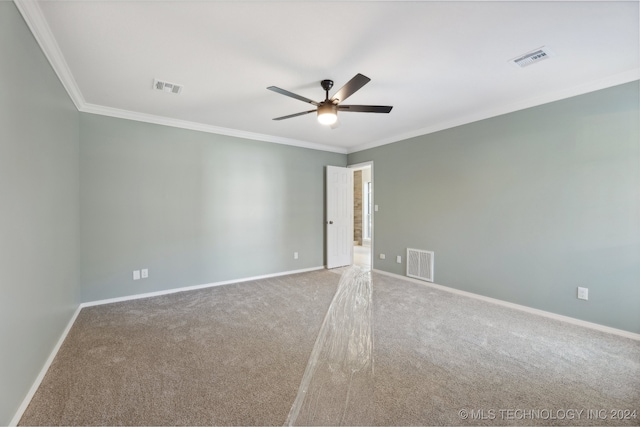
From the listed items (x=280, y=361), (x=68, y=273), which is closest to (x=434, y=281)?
(x=280, y=361)

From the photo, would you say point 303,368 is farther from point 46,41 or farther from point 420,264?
point 46,41

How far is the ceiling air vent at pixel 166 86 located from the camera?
2.60 meters

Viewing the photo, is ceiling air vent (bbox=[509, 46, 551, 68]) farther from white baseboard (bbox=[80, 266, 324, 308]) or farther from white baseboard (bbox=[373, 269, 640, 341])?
white baseboard (bbox=[80, 266, 324, 308])

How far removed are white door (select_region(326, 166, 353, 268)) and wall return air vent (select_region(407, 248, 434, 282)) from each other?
147 cm

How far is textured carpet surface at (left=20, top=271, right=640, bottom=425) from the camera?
61.4 inches

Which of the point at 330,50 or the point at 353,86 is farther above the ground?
the point at 330,50

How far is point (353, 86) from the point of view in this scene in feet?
6.83

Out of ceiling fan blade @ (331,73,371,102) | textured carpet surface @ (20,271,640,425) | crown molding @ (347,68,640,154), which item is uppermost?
crown molding @ (347,68,640,154)

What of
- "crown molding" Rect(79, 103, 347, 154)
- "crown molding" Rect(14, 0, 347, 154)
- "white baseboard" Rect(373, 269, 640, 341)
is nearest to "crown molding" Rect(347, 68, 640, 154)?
"crown molding" Rect(79, 103, 347, 154)

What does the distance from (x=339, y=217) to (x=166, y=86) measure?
366 centimetres

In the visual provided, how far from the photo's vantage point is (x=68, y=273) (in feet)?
8.70

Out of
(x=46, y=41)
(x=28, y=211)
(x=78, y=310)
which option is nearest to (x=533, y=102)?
(x=46, y=41)

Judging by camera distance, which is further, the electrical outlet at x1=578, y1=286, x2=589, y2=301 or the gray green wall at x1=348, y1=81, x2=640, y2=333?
the electrical outlet at x1=578, y1=286, x2=589, y2=301

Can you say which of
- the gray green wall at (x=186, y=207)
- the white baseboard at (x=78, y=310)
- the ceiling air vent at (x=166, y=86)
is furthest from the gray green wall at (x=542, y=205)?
the ceiling air vent at (x=166, y=86)
